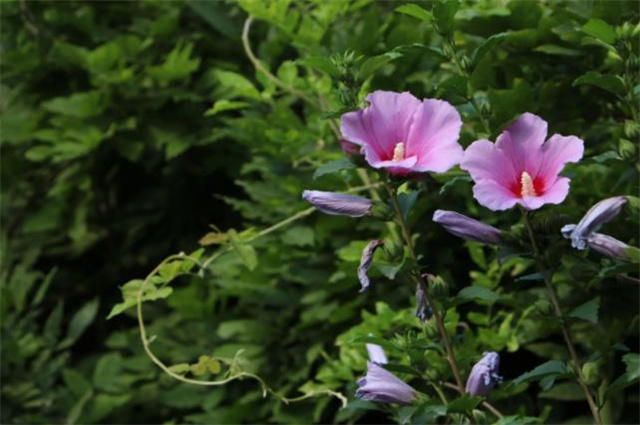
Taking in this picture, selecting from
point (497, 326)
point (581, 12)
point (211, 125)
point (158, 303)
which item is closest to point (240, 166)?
point (211, 125)

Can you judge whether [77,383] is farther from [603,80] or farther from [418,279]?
[603,80]

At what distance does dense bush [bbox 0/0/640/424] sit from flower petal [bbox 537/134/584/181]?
8 cm

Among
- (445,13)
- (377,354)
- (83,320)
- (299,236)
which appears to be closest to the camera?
(445,13)

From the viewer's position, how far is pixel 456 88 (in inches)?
56.1

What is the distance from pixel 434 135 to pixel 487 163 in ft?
0.27

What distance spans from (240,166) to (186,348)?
0.48 m

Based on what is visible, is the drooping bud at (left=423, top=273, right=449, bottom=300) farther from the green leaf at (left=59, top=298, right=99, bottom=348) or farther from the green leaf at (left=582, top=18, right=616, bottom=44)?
the green leaf at (left=59, top=298, right=99, bottom=348)

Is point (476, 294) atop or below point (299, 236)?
atop

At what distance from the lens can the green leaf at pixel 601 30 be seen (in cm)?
137

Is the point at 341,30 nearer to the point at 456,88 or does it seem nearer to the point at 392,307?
the point at 392,307

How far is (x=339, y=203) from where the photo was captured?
137 cm

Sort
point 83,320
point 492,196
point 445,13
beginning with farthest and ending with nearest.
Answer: point 83,320 < point 445,13 < point 492,196

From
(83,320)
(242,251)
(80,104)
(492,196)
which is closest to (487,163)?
(492,196)

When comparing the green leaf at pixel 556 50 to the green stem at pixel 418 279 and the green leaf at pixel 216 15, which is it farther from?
the green leaf at pixel 216 15
